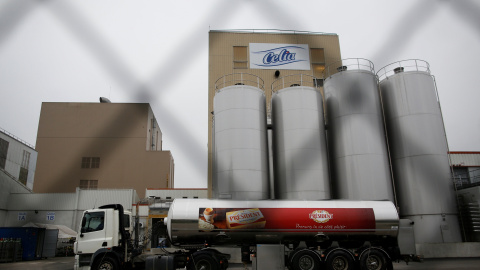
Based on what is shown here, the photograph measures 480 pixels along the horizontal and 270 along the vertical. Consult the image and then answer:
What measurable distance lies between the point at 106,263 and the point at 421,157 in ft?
62.3

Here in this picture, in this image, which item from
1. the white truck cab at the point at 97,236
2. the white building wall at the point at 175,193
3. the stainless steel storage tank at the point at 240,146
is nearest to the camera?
the white truck cab at the point at 97,236

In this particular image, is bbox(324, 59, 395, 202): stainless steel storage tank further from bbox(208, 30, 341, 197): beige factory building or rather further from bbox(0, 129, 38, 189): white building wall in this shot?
bbox(0, 129, 38, 189): white building wall

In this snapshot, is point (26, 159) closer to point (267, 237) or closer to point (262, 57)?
point (262, 57)

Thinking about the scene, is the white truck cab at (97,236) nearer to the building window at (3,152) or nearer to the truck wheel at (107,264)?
the truck wheel at (107,264)

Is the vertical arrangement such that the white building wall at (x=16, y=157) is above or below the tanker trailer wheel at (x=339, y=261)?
above

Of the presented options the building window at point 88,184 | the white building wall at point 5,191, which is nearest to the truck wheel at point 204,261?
the white building wall at point 5,191

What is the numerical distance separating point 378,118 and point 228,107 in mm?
9628

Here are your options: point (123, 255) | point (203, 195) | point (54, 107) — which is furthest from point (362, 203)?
point (54, 107)

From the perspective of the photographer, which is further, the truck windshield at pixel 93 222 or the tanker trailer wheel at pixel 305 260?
the truck windshield at pixel 93 222

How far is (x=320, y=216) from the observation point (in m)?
16.1

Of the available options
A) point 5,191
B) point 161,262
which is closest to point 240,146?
point 161,262

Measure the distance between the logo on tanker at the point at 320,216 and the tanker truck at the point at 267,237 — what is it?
1.7 inches

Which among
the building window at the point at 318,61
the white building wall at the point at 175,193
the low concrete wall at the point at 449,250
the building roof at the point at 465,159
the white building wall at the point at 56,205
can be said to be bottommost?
the low concrete wall at the point at 449,250

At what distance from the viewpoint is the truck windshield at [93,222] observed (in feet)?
54.3
